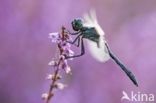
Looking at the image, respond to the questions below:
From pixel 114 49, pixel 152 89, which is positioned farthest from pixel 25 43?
pixel 152 89

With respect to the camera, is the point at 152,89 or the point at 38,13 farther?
the point at 38,13

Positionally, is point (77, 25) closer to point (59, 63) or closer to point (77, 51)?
point (59, 63)

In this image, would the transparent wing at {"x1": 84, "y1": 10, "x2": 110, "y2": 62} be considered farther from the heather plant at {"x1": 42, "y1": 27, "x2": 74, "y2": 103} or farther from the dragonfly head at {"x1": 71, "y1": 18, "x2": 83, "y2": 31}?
the heather plant at {"x1": 42, "y1": 27, "x2": 74, "y2": 103}

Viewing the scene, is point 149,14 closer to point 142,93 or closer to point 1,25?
point 142,93

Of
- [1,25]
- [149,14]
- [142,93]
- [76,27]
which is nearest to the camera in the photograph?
[76,27]

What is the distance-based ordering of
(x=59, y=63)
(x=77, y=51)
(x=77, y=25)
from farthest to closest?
(x=77, y=51) → (x=77, y=25) → (x=59, y=63)

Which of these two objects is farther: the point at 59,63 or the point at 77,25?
the point at 77,25

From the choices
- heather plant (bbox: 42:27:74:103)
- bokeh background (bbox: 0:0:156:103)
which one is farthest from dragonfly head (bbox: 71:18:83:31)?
bokeh background (bbox: 0:0:156:103)

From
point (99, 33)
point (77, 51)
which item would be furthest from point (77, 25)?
point (77, 51)

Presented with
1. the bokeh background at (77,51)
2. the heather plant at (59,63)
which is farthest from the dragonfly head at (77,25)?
the bokeh background at (77,51)
